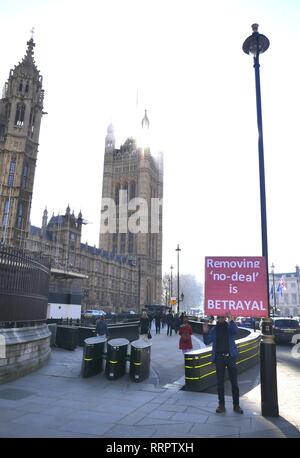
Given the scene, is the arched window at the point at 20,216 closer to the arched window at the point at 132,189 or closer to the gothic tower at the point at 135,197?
the gothic tower at the point at 135,197

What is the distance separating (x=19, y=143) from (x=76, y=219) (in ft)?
112

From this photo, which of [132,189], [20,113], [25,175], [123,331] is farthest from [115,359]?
[132,189]

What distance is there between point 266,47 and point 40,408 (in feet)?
31.5

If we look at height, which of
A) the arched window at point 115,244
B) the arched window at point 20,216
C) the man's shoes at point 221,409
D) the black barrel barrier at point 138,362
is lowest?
the man's shoes at point 221,409

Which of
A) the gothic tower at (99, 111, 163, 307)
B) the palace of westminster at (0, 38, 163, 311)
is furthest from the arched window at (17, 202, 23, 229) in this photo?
the gothic tower at (99, 111, 163, 307)

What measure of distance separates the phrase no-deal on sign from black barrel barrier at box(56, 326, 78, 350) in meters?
10.8

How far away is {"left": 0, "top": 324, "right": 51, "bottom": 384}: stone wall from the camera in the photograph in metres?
9.28

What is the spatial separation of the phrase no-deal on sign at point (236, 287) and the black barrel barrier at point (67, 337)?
10794 millimetres

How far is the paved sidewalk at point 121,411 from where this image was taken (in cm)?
562

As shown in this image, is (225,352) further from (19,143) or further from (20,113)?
(20,113)

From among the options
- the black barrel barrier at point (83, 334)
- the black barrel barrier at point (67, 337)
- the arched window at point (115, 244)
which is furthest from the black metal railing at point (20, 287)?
the arched window at point (115, 244)

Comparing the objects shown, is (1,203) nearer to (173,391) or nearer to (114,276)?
(173,391)
